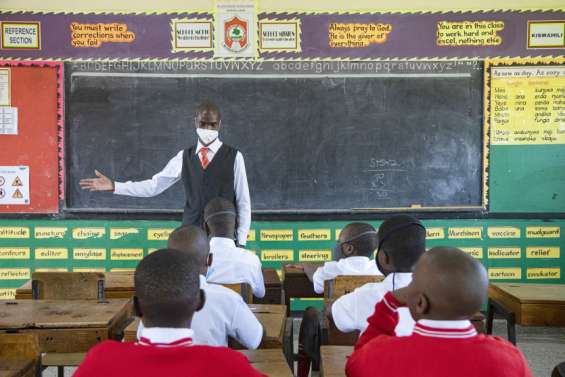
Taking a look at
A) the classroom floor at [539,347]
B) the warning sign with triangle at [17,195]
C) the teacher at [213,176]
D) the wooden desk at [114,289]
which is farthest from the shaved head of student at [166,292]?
the warning sign with triangle at [17,195]

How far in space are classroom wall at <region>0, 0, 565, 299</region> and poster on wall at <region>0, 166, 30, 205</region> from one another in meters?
0.10

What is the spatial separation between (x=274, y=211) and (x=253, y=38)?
140 centimetres

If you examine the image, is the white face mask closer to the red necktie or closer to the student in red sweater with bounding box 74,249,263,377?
the red necktie

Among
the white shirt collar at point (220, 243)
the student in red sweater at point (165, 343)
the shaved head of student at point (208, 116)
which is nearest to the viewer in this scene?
the student in red sweater at point (165, 343)

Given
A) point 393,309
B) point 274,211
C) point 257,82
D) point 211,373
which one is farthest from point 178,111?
point 211,373

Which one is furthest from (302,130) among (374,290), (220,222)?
(374,290)

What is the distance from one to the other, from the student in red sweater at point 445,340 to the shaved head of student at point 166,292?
1.43 feet

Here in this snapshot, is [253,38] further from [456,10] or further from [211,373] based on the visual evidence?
[211,373]

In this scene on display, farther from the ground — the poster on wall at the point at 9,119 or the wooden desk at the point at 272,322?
the poster on wall at the point at 9,119

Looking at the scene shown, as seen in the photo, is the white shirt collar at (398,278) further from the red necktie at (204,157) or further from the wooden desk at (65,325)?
the red necktie at (204,157)

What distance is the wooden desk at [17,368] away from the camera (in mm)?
1873

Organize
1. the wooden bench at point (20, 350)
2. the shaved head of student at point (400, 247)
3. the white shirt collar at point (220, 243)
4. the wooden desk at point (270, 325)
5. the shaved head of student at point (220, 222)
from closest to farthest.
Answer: the wooden bench at point (20, 350), the shaved head of student at point (400, 247), the wooden desk at point (270, 325), the white shirt collar at point (220, 243), the shaved head of student at point (220, 222)

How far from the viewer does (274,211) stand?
509cm

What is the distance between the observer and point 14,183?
16.5 ft
